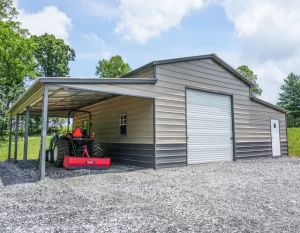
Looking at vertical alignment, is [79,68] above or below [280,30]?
above

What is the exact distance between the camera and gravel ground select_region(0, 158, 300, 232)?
305 centimetres

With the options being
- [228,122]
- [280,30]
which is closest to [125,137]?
[228,122]

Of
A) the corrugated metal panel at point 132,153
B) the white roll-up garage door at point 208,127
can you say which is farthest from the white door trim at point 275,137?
the corrugated metal panel at point 132,153

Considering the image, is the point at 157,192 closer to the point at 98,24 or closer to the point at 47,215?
the point at 47,215

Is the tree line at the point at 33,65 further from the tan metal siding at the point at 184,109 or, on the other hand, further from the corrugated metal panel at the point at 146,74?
the corrugated metal panel at the point at 146,74

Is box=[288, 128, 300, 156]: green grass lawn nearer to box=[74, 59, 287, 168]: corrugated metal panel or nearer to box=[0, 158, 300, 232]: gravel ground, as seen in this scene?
box=[74, 59, 287, 168]: corrugated metal panel

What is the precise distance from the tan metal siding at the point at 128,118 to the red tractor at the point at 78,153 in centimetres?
146

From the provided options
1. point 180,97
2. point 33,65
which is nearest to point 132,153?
point 180,97

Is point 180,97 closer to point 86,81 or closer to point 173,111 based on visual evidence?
point 173,111

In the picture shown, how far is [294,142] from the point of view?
17594 millimetres

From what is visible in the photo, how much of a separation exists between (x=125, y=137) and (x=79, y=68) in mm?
26088

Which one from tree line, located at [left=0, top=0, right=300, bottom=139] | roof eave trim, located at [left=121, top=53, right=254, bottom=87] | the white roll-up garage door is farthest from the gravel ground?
tree line, located at [left=0, top=0, right=300, bottom=139]

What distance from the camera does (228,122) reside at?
1058 cm

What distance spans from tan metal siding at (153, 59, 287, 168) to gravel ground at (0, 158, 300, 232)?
2.17m
